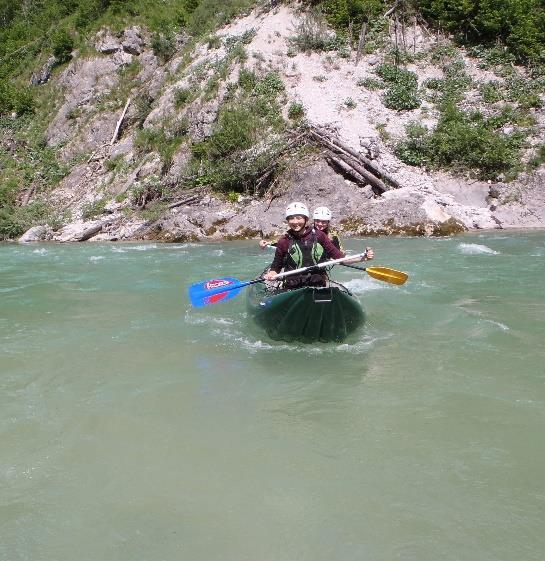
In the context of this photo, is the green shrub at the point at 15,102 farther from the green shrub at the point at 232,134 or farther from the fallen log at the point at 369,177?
the fallen log at the point at 369,177

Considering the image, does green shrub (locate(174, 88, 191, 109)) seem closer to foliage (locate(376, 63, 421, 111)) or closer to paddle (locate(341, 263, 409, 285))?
foliage (locate(376, 63, 421, 111))

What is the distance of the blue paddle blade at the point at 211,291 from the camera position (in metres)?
5.88

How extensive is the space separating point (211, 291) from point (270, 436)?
2546mm

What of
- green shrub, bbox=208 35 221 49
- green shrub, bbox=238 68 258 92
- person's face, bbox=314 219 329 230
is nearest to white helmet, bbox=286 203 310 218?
person's face, bbox=314 219 329 230

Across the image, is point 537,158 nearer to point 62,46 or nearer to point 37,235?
point 37,235

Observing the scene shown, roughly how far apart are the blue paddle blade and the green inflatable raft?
0.50 metres

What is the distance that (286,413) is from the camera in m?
3.95

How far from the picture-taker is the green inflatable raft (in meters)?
4.98

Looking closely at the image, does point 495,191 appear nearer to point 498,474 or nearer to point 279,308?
point 279,308

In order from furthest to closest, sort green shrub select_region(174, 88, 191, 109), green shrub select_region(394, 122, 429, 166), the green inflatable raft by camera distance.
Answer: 1. green shrub select_region(174, 88, 191, 109)
2. green shrub select_region(394, 122, 429, 166)
3. the green inflatable raft

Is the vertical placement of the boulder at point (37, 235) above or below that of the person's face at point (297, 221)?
below

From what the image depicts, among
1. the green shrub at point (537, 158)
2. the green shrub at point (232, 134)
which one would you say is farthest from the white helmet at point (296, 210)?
the green shrub at point (232, 134)

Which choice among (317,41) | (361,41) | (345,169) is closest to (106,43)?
(317,41)

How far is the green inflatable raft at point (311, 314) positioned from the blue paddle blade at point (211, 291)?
50 centimetres
